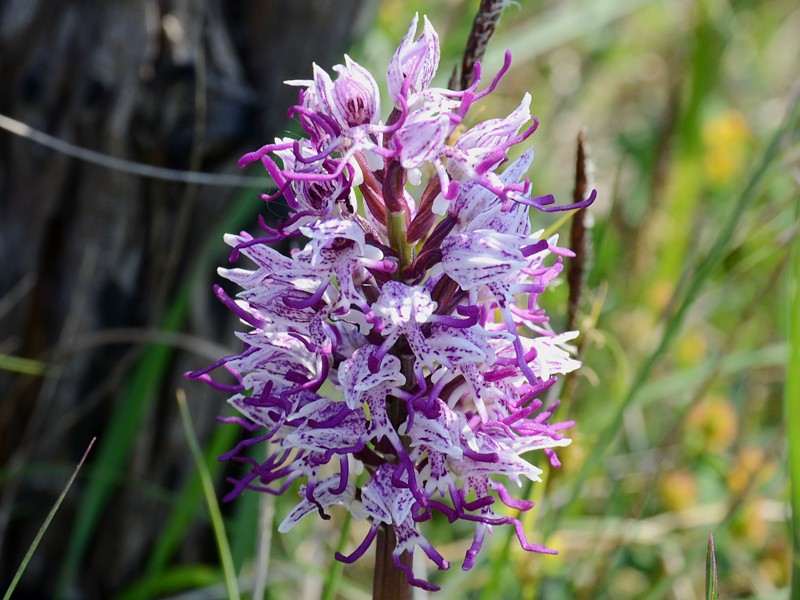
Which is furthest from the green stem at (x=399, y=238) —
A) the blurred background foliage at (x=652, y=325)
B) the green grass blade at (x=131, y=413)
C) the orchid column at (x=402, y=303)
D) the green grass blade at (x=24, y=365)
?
the green grass blade at (x=24, y=365)

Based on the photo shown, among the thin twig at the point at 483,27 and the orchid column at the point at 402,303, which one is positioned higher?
the thin twig at the point at 483,27

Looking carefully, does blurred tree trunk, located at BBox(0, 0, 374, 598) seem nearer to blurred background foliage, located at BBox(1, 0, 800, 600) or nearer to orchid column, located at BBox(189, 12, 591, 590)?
blurred background foliage, located at BBox(1, 0, 800, 600)

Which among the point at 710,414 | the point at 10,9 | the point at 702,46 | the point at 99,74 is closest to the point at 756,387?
the point at 710,414

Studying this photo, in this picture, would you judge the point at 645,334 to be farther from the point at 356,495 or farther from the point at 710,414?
the point at 356,495

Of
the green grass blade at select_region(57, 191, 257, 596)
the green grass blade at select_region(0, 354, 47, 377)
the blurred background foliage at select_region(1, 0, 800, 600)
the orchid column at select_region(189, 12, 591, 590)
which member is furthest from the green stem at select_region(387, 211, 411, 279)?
the green grass blade at select_region(0, 354, 47, 377)

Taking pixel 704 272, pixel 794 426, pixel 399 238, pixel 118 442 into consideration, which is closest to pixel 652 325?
pixel 704 272

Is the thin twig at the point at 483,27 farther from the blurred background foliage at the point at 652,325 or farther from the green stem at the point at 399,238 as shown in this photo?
the green stem at the point at 399,238
